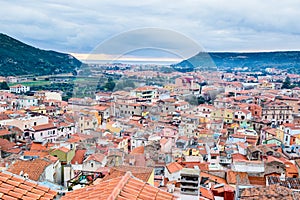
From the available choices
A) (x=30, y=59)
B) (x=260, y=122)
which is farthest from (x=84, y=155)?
(x=30, y=59)

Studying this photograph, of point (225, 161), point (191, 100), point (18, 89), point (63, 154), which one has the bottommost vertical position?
point (225, 161)

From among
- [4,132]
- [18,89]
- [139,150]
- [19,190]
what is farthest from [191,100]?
[18,89]

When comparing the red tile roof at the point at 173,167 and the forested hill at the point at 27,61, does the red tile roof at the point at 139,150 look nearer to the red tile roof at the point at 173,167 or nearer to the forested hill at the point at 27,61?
the red tile roof at the point at 173,167

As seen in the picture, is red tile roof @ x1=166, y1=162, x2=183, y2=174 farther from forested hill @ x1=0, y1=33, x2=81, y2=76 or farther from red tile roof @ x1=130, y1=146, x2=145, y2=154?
forested hill @ x1=0, y1=33, x2=81, y2=76

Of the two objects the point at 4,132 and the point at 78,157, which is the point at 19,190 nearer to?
the point at 78,157

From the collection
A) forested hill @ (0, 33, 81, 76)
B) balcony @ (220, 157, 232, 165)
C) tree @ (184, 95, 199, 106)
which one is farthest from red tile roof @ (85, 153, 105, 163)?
forested hill @ (0, 33, 81, 76)

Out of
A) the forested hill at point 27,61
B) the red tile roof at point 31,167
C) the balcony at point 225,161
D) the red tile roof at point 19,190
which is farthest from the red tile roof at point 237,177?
the forested hill at point 27,61

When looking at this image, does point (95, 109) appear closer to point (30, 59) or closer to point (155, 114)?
point (155, 114)
